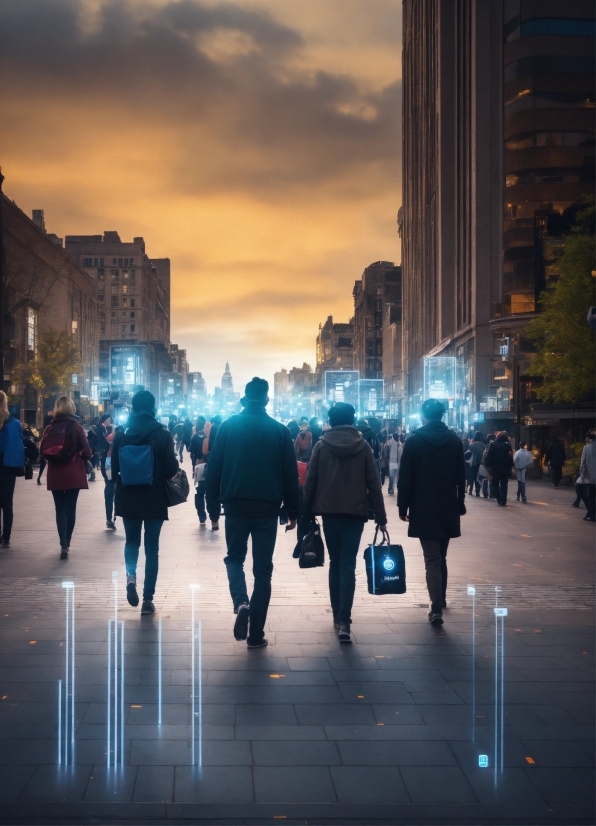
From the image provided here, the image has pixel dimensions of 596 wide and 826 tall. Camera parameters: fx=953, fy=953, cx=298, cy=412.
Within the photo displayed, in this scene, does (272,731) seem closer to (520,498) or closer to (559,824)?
(559,824)

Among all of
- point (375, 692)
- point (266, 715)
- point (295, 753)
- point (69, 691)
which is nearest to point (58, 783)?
point (295, 753)

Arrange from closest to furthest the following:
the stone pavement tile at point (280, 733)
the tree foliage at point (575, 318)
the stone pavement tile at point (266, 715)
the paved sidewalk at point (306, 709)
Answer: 1. the paved sidewalk at point (306, 709)
2. the stone pavement tile at point (280, 733)
3. the stone pavement tile at point (266, 715)
4. the tree foliage at point (575, 318)

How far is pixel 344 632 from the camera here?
757cm

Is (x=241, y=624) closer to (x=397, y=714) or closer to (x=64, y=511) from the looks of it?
(x=397, y=714)

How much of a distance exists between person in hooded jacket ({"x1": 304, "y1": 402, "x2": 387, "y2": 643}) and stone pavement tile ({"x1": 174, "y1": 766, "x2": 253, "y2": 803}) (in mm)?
3142

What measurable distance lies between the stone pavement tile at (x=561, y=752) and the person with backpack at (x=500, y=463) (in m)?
17.7

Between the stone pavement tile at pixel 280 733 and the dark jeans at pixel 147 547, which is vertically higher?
the dark jeans at pixel 147 547

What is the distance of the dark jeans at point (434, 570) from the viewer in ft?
27.3

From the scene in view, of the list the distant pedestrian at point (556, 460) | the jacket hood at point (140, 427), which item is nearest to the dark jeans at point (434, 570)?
the jacket hood at point (140, 427)

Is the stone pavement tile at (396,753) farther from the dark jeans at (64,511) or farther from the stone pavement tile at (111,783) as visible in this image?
the dark jeans at (64,511)

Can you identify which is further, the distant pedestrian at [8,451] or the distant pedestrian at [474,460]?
the distant pedestrian at [474,460]

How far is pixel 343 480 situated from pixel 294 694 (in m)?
2.26

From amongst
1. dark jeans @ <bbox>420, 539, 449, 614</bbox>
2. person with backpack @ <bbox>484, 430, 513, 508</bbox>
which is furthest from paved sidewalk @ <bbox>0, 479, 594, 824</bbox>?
person with backpack @ <bbox>484, 430, 513, 508</bbox>

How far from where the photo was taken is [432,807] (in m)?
4.25
